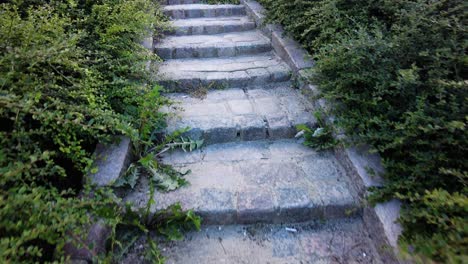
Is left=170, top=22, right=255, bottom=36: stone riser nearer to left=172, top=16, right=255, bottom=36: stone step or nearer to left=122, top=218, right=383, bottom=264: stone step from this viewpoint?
left=172, top=16, right=255, bottom=36: stone step

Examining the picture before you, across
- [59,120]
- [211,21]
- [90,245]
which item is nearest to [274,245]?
[90,245]

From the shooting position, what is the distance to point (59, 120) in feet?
6.12

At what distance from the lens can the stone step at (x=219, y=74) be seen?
364cm

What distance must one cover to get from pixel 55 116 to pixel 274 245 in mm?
1636

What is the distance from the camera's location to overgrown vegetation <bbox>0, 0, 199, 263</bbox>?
1.50 metres

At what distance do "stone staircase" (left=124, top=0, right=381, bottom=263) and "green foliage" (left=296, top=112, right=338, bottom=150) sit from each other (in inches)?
2.8

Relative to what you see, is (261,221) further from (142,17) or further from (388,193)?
(142,17)

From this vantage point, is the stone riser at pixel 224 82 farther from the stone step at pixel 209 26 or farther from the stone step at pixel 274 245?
the stone step at pixel 274 245

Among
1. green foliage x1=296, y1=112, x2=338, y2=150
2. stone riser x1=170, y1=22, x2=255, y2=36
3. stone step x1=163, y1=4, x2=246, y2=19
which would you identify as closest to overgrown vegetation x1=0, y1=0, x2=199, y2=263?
green foliage x1=296, y1=112, x2=338, y2=150

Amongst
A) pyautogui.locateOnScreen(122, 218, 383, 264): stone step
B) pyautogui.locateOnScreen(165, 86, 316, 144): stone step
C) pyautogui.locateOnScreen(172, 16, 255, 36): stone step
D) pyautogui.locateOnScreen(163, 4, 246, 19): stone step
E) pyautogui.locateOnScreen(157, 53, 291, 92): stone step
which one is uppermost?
pyautogui.locateOnScreen(163, 4, 246, 19): stone step

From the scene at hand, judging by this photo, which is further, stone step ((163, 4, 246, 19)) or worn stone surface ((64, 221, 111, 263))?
stone step ((163, 4, 246, 19))

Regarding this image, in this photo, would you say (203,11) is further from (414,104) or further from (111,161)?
(414,104)

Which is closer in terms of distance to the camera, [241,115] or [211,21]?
[241,115]

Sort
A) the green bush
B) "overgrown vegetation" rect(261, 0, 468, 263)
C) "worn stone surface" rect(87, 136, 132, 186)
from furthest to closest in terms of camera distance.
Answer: "worn stone surface" rect(87, 136, 132, 186)
"overgrown vegetation" rect(261, 0, 468, 263)
the green bush
